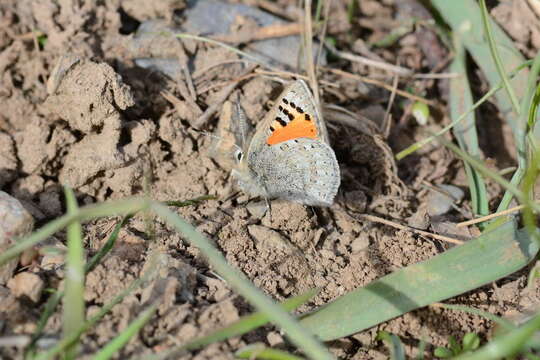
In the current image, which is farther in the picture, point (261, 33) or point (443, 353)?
point (261, 33)

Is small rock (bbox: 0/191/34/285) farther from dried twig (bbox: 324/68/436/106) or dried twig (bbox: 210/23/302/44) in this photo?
dried twig (bbox: 324/68/436/106)

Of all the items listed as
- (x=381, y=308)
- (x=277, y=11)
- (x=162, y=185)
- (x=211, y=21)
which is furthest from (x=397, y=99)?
(x=381, y=308)

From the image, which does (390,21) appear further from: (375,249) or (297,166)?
(375,249)

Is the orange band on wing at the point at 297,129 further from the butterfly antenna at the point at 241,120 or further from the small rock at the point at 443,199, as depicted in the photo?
the small rock at the point at 443,199

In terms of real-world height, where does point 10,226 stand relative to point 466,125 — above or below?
below

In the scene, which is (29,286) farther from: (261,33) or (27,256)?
(261,33)


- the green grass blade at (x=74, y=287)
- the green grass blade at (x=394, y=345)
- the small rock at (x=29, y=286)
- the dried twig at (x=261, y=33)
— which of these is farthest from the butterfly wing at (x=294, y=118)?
the green grass blade at (x=74, y=287)

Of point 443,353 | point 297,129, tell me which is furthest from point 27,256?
point 443,353
